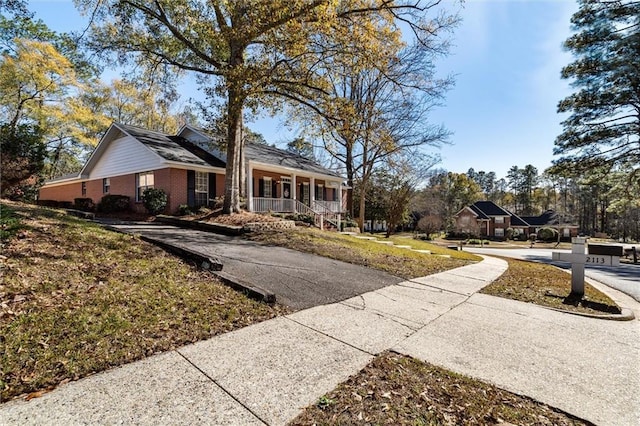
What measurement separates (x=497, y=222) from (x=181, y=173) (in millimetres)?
47716

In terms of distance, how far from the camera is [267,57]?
11445mm

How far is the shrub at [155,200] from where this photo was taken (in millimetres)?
14623

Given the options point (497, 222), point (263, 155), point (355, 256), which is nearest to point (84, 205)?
point (263, 155)

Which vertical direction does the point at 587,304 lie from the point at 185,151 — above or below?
below

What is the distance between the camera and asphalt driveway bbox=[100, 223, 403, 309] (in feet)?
16.8

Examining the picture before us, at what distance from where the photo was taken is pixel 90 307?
347 cm

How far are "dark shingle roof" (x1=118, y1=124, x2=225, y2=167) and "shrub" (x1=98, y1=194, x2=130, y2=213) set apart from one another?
3421 mm

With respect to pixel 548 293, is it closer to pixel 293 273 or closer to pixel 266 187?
pixel 293 273

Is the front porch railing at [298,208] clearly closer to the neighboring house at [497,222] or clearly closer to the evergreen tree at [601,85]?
the evergreen tree at [601,85]

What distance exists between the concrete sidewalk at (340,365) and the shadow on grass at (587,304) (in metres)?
0.46

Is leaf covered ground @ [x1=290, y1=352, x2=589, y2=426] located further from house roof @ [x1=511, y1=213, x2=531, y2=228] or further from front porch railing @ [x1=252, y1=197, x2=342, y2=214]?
house roof @ [x1=511, y1=213, x2=531, y2=228]

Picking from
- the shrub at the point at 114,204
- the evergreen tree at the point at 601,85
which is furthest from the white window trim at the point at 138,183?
the evergreen tree at the point at 601,85

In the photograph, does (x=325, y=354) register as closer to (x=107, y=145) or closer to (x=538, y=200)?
(x=107, y=145)

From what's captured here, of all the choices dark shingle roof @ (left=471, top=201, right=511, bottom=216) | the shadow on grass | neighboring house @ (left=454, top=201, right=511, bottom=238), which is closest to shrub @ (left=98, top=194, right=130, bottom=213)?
the shadow on grass
